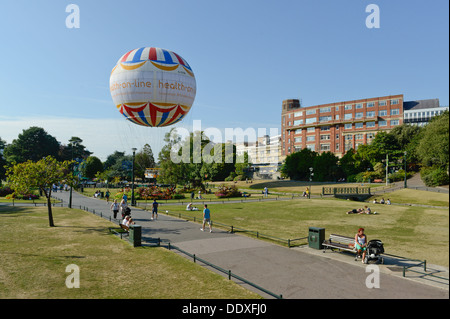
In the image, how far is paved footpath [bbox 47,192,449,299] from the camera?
30.5ft

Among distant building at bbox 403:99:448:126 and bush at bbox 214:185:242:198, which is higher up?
distant building at bbox 403:99:448:126

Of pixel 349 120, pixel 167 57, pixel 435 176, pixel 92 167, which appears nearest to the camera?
pixel 167 57

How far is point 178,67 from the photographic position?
96.1ft

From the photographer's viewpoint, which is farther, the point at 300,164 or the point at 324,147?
the point at 324,147

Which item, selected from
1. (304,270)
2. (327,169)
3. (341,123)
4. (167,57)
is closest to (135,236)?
(304,270)

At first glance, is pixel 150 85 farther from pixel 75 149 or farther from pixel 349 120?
pixel 75 149

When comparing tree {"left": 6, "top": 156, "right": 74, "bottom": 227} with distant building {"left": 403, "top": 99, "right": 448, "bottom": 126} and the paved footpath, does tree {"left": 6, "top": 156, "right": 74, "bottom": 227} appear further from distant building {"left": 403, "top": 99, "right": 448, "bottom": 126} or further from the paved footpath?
distant building {"left": 403, "top": 99, "right": 448, "bottom": 126}

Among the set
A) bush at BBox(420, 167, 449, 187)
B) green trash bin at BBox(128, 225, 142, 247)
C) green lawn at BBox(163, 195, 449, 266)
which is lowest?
green lawn at BBox(163, 195, 449, 266)

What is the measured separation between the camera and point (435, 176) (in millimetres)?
48281

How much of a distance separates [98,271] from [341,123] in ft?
314

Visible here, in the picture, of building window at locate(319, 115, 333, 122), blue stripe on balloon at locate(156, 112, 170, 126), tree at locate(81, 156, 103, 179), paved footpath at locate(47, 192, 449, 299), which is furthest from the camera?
building window at locate(319, 115, 333, 122)

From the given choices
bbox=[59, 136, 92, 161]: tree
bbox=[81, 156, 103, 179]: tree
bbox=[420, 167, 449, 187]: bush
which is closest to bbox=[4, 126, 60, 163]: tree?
bbox=[59, 136, 92, 161]: tree

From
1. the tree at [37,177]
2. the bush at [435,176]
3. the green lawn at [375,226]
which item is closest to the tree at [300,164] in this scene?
the bush at [435,176]
